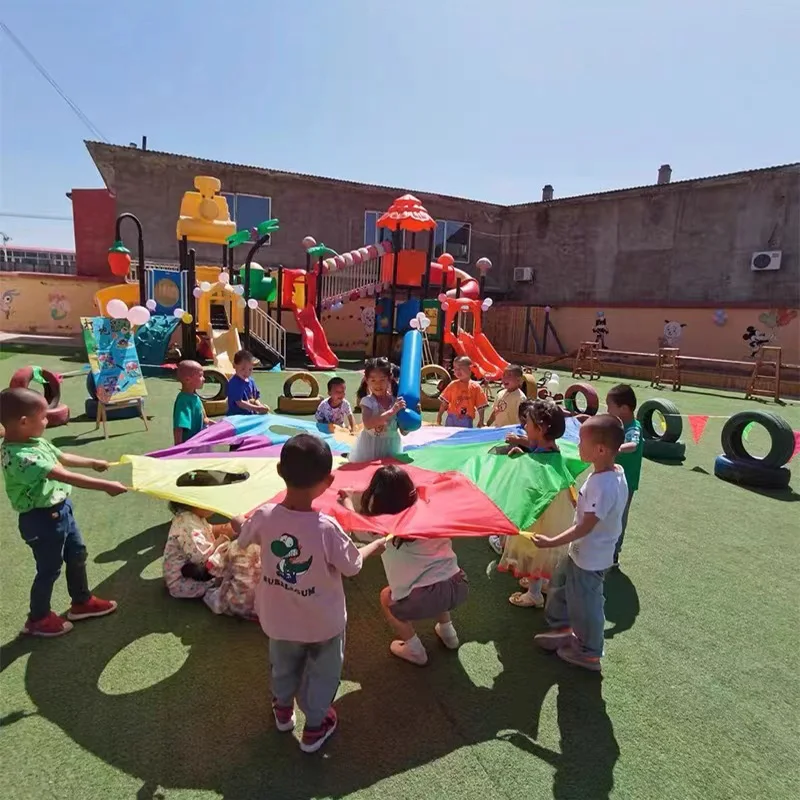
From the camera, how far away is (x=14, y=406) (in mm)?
2883

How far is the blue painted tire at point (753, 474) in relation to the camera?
672cm

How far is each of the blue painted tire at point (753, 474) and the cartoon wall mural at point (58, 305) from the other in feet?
77.2

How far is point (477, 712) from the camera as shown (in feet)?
9.05

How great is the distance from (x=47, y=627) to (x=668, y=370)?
19.8 m

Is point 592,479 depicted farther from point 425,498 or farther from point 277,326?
point 277,326

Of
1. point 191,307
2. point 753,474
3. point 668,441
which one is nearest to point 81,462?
point 753,474

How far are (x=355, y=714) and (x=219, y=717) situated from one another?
64 centimetres

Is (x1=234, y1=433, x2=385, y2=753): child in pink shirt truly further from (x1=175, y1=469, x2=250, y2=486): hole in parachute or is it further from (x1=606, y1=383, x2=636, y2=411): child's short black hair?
(x1=606, y1=383, x2=636, y2=411): child's short black hair

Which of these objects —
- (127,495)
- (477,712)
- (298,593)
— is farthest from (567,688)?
(127,495)

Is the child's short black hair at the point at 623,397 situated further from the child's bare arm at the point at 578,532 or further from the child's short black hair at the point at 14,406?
the child's short black hair at the point at 14,406

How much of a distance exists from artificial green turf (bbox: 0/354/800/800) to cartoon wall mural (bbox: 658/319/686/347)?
18179 mm

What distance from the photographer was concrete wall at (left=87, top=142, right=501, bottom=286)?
21.0 meters

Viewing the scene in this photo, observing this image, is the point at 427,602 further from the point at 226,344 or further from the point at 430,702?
the point at 226,344

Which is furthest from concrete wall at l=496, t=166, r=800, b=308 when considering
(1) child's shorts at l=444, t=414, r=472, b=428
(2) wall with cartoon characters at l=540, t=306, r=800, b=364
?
(1) child's shorts at l=444, t=414, r=472, b=428
